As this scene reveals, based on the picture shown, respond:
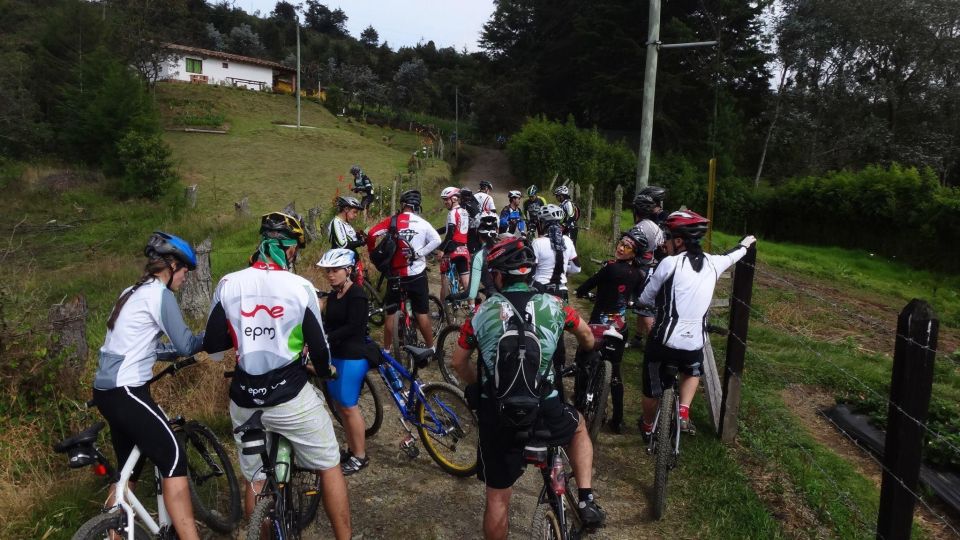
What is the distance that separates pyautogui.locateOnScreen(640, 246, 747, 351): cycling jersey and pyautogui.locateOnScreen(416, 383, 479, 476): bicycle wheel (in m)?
1.74

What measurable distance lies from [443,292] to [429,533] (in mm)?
4941

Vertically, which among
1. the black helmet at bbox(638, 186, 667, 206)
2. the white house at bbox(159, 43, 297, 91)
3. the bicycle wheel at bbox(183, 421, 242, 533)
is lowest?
the bicycle wheel at bbox(183, 421, 242, 533)

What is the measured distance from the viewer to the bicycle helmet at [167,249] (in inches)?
137

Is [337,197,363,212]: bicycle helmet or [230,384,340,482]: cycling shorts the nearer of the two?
[230,384,340,482]: cycling shorts

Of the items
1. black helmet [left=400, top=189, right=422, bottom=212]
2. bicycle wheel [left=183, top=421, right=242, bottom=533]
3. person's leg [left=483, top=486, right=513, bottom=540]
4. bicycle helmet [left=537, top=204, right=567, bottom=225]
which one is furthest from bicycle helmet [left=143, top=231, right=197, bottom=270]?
black helmet [left=400, top=189, right=422, bottom=212]

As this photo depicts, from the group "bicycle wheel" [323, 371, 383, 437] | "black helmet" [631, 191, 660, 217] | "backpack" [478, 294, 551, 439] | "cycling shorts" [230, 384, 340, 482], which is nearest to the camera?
"backpack" [478, 294, 551, 439]

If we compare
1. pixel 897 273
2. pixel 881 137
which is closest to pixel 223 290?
pixel 897 273

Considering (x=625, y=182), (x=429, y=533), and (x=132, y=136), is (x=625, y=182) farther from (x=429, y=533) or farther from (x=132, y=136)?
(x=429, y=533)

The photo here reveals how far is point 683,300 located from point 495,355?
2160 mm

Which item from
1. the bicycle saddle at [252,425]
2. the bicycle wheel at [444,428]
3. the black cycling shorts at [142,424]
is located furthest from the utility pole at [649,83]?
the black cycling shorts at [142,424]

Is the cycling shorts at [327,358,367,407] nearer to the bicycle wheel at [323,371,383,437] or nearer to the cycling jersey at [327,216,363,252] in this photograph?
the bicycle wheel at [323,371,383,437]

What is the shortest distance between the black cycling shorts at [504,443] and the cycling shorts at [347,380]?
4.75 feet

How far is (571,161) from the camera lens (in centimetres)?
2956

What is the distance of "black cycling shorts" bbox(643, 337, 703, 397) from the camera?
15.9 ft
